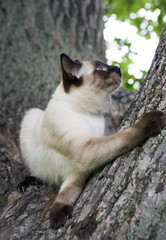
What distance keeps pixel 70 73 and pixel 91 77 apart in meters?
0.23

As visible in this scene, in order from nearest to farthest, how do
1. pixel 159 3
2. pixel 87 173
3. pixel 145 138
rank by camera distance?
pixel 145 138
pixel 87 173
pixel 159 3

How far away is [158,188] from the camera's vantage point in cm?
162

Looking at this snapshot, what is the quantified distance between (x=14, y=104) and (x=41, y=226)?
2.19m

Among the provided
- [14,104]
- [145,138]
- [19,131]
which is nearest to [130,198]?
[145,138]

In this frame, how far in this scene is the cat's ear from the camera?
2.79 metres

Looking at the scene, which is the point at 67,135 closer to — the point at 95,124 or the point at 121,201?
the point at 95,124

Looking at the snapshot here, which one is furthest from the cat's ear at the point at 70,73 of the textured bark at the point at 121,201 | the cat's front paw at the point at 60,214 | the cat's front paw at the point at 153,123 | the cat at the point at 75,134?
the cat's front paw at the point at 60,214

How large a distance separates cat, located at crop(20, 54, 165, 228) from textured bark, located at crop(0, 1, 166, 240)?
101mm

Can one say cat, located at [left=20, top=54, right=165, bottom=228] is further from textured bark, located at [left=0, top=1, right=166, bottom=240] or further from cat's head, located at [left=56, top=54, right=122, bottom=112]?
textured bark, located at [left=0, top=1, right=166, bottom=240]

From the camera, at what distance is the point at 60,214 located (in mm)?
2053

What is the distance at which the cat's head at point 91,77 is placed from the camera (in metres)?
2.88

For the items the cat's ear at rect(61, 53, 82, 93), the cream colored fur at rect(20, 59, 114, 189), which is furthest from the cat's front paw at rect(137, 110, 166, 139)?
the cat's ear at rect(61, 53, 82, 93)

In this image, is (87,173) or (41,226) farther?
(87,173)

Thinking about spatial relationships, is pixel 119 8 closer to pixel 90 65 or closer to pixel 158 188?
pixel 90 65
